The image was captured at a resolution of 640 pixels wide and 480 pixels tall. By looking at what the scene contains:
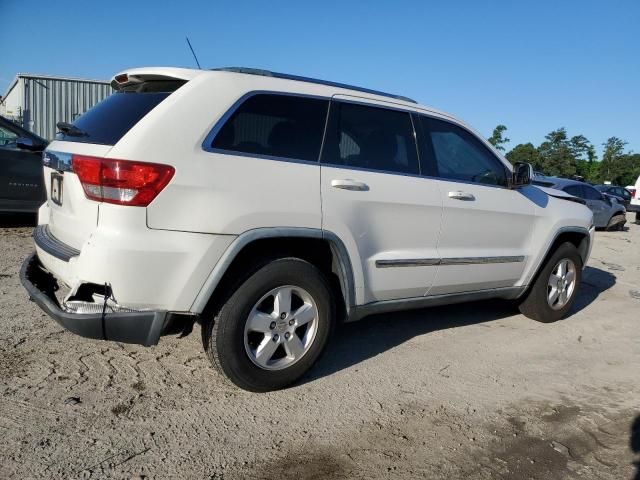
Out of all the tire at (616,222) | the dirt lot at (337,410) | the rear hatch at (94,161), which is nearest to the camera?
the dirt lot at (337,410)

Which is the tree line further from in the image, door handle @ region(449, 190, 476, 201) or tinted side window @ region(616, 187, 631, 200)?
door handle @ region(449, 190, 476, 201)

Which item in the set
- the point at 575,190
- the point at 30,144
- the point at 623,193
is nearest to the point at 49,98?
the point at 30,144

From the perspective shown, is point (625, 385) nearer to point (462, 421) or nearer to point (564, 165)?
point (462, 421)

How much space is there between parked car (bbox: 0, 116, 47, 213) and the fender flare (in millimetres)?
5743

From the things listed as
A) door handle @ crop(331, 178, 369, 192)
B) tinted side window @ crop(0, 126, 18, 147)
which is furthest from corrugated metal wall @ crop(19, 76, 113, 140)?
door handle @ crop(331, 178, 369, 192)

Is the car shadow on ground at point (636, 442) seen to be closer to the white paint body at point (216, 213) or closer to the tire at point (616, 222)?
the white paint body at point (216, 213)

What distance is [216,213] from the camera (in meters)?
2.82

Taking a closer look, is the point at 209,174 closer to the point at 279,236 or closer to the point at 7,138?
the point at 279,236

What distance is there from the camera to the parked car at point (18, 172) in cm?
754

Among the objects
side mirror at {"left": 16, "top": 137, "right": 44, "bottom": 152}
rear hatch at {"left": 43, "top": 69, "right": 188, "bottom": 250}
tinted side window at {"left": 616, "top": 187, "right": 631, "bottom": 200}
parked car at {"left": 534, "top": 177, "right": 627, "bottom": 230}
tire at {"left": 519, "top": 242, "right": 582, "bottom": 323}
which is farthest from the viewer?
tinted side window at {"left": 616, "top": 187, "right": 631, "bottom": 200}

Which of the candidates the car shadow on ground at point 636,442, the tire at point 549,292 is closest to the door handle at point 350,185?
the car shadow on ground at point 636,442

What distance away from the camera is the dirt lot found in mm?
2564

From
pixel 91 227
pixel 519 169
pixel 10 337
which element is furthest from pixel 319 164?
pixel 10 337

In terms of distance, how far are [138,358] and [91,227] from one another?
1219mm
